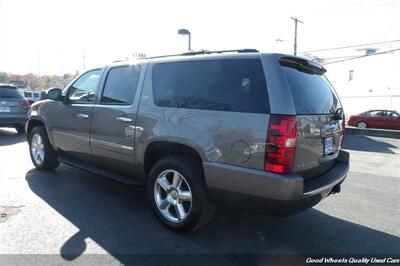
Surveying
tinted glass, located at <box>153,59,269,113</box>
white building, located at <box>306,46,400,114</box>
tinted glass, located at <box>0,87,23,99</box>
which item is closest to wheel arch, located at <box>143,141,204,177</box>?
tinted glass, located at <box>153,59,269,113</box>

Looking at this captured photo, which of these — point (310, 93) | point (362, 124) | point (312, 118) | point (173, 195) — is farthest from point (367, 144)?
point (362, 124)

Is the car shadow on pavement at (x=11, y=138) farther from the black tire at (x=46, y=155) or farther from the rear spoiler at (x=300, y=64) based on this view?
the rear spoiler at (x=300, y=64)

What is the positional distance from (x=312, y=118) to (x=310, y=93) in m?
0.32

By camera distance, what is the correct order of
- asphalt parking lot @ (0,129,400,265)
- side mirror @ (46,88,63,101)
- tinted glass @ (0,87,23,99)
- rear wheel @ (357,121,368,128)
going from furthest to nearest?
rear wheel @ (357,121,368,128) < tinted glass @ (0,87,23,99) < side mirror @ (46,88,63,101) < asphalt parking lot @ (0,129,400,265)

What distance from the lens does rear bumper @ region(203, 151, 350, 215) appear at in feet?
9.27

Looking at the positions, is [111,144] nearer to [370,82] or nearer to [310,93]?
[310,93]

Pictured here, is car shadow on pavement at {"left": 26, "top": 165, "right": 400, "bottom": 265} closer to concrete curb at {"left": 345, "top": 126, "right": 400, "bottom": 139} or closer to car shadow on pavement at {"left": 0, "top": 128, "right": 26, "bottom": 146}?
car shadow on pavement at {"left": 0, "top": 128, "right": 26, "bottom": 146}

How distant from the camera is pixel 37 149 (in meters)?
5.95

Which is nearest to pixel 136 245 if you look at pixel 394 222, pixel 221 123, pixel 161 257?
pixel 161 257

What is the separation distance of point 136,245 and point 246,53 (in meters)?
2.23

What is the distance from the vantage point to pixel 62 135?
5.20 metres

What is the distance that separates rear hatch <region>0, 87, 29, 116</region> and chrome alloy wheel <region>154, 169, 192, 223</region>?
28.3 ft

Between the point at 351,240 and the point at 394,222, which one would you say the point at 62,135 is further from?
the point at 394,222

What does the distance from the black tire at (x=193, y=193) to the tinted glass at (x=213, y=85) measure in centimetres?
61
